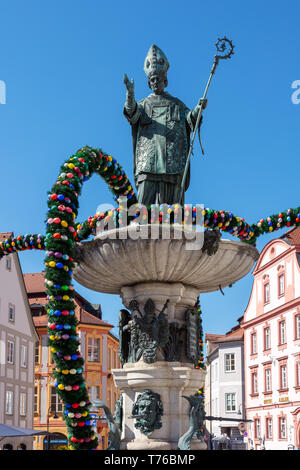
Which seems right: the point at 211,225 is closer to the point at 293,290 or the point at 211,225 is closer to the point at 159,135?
the point at 159,135

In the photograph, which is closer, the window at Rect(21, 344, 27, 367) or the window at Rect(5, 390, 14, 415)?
the window at Rect(5, 390, 14, 415)

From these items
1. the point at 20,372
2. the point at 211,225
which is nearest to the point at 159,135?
the point at 211,225

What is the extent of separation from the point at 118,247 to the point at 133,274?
0.71m

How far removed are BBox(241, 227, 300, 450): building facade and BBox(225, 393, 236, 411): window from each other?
487cm

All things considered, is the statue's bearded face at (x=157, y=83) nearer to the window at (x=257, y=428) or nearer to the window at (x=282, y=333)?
the window at (x=282, y=333)

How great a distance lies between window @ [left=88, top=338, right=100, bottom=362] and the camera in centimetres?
4884

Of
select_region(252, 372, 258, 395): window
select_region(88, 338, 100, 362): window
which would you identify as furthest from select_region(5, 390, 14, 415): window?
select_region(252, 372, 258, 395): window

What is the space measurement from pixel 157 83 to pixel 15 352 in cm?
2875

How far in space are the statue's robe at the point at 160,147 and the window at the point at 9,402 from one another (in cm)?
2783

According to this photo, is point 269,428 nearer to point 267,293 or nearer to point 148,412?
point 267,293

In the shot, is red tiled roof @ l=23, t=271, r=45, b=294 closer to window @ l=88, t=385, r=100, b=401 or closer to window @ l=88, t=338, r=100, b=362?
window @ l=88, t=338, r=100, b=362

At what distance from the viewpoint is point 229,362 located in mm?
52125

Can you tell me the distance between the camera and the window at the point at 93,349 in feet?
160

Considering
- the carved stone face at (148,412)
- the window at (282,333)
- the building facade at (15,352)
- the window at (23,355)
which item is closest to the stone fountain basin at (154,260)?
the carved stone face at (148,412)
